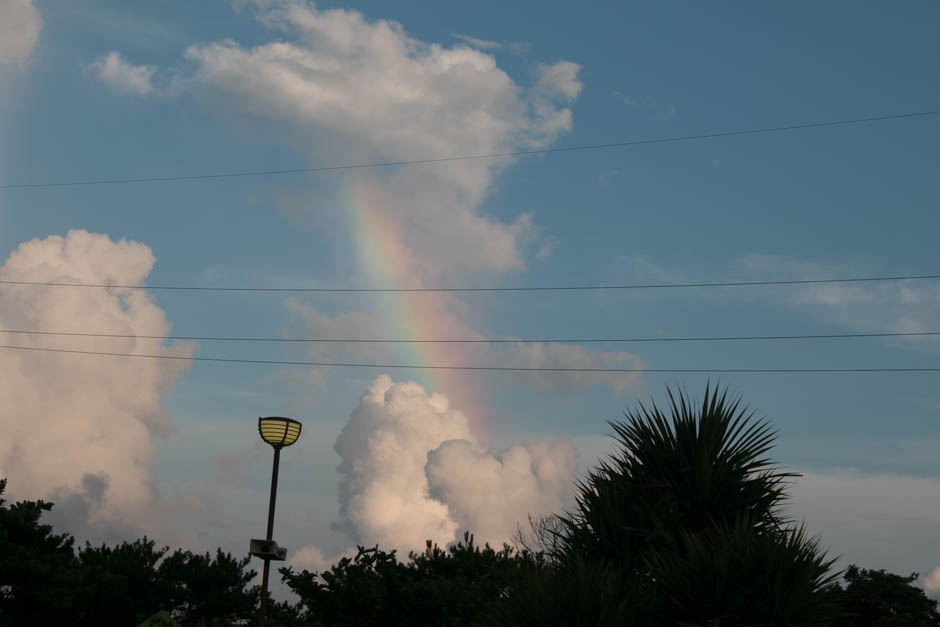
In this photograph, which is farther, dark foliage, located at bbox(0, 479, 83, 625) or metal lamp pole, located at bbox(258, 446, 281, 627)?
dark foliage, located at bbox(0, 479, 83, 625)

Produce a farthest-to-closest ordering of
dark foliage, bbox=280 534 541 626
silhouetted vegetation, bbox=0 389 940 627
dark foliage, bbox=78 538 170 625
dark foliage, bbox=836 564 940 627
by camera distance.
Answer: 1. dark foliage, bbox=78 538 170 625
2. dark foliage, bbox=836 564 940 627
3. dark foliage, bbox=280 534 541 626
4. silhouetted vegetation, bbox=0 389 940 627

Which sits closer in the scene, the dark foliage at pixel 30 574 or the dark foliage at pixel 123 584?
the dark foliage at pixel 30 574

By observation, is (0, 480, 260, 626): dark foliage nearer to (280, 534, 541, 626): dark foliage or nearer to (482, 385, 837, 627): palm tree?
(280, 534, 541, 626): dark foliage

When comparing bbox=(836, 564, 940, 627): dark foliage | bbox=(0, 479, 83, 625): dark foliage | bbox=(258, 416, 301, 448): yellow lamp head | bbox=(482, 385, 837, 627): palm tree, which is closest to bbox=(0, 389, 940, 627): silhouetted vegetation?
bbox=(482, 385, 837, 627): palm tree

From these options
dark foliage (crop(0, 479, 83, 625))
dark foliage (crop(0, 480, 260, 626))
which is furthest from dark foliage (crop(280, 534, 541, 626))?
dark foliage (crop(0, 479, 83, 625))

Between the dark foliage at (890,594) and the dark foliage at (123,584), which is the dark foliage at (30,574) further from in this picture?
the dark foliage at (890,594)

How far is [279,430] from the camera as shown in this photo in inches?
704

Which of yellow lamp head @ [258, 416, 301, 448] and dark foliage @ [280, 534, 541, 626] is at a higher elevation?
yellow lamp head @ [258, 416, 301, 448]

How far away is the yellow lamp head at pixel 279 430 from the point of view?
17.8 meters

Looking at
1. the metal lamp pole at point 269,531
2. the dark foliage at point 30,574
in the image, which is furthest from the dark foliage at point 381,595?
the dark foliage at point 30,574

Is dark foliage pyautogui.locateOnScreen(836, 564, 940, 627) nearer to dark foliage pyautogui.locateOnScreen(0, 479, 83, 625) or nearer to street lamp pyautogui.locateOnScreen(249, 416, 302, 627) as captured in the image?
street lamp pyautogui.locateOnScreen(249, 416, 302, 627)

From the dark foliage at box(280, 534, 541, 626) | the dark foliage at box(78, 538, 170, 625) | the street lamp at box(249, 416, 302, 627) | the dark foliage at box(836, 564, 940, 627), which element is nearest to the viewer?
the street lamp at box(249, 416, 302, 627)

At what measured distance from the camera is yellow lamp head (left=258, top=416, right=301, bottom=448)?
1775 cm

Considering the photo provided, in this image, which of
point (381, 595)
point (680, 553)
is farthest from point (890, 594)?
point (680, 553)
